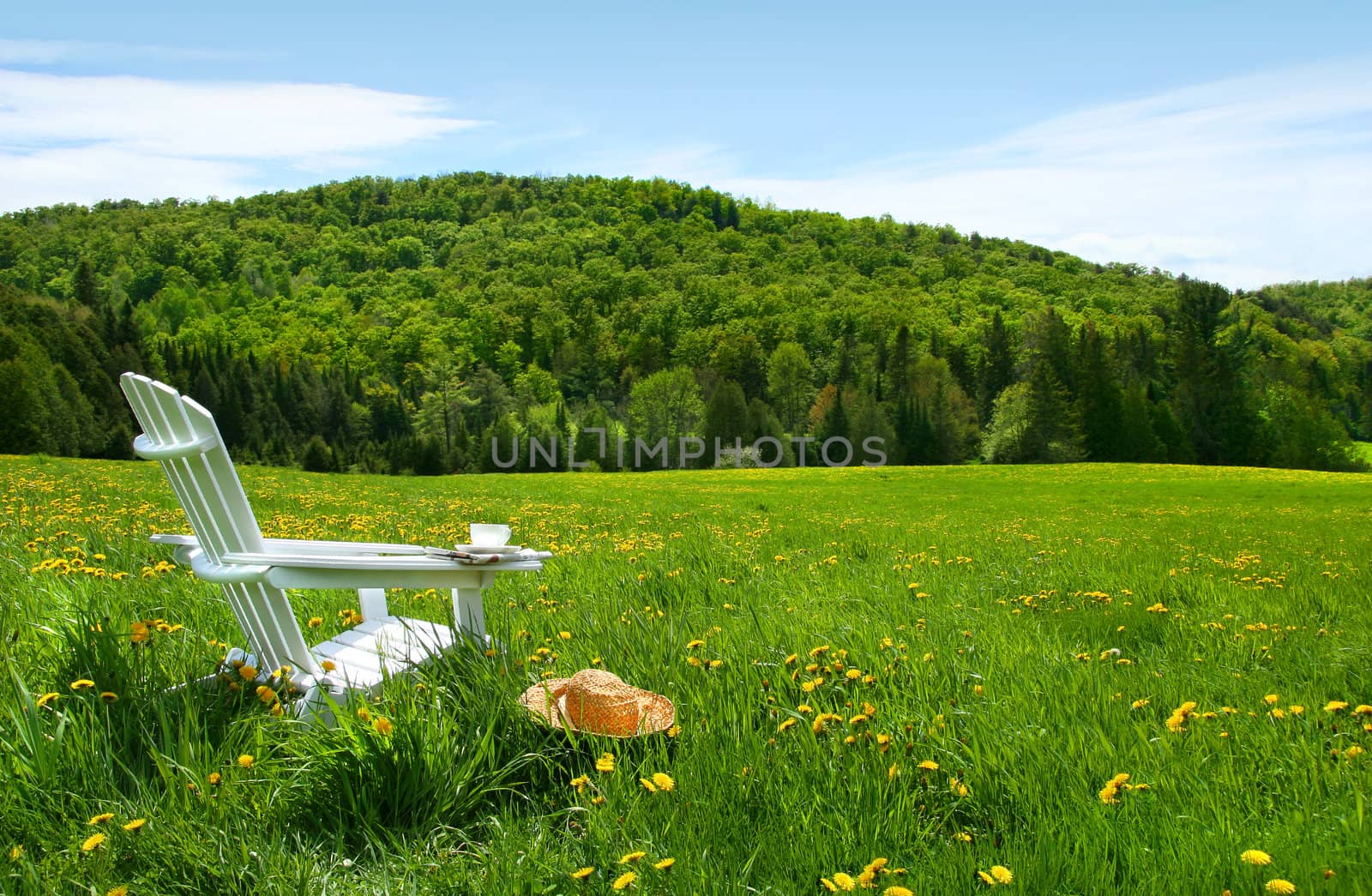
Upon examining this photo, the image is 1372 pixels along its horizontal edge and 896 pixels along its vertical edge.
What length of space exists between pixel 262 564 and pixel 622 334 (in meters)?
122

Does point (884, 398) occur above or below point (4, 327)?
below

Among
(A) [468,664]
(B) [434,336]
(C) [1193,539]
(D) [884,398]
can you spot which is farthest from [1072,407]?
(B) [434,336]

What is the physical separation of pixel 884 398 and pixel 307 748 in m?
93.2

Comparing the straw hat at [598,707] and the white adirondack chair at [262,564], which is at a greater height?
the white adirondack chair at [262,564]

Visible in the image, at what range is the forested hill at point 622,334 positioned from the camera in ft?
228

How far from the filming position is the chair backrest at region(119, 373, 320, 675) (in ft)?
9.86

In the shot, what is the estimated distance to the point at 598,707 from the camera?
2850mm

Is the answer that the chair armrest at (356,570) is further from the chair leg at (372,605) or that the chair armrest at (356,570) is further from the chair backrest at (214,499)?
the chair leg at (372,605)

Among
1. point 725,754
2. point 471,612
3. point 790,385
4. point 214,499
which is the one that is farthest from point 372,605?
point 790,385

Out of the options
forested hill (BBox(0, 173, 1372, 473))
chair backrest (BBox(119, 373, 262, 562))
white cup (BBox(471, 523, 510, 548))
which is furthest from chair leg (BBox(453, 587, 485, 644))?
forested hill (BBox(0, 173, 1372, 473))

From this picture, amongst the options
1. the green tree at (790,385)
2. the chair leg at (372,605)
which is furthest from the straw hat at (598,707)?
the green tree at (790,385)

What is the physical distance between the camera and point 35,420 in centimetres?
5078

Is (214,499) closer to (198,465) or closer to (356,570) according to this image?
A: (198,465)

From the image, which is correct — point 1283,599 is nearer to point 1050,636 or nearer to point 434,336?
point 1050,636
